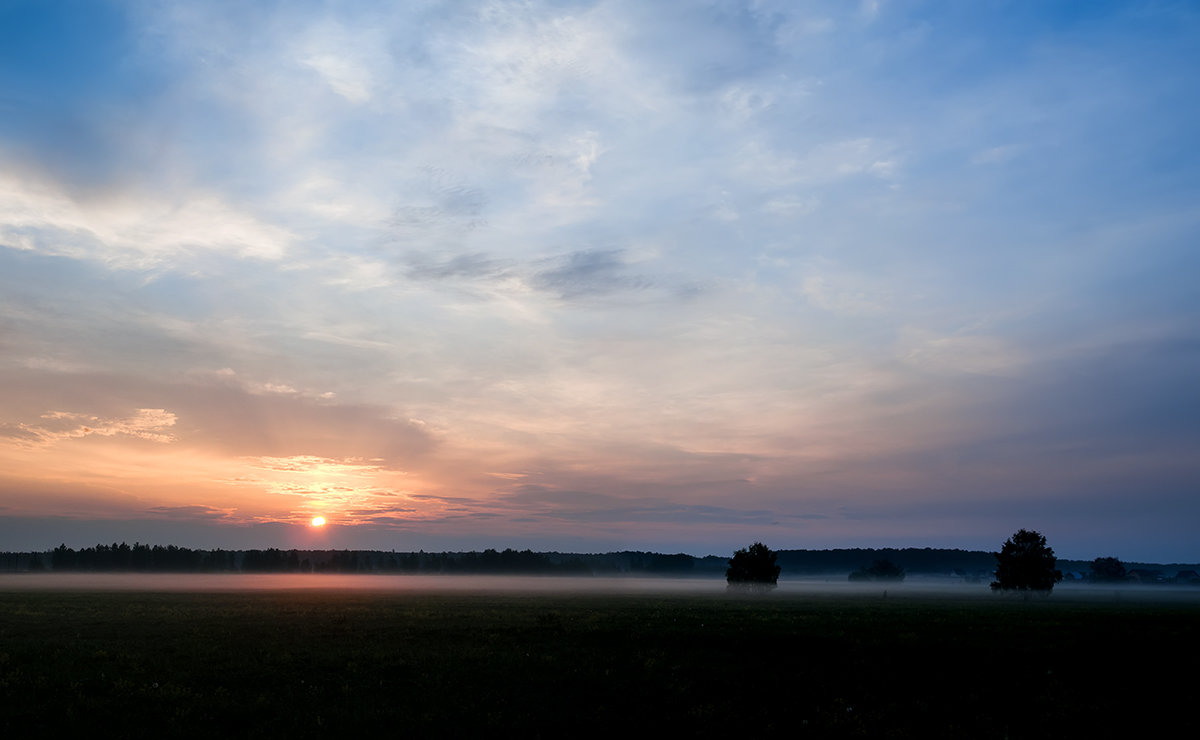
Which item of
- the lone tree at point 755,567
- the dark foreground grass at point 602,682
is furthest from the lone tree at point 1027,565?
the dark foreground grass at point 602,682

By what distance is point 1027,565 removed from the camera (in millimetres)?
99938

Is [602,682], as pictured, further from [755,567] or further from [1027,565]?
[755,567]

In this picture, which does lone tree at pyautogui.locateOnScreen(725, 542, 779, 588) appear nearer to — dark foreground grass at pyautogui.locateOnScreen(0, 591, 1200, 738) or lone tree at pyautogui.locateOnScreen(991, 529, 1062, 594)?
lone tree at pyautogui.locateOnScreen(991, 529, 1062, 594)

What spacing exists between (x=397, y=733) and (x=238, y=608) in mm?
50129

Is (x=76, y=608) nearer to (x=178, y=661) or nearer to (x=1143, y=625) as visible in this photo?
(x=178, y=661)

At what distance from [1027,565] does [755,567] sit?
41.2 m

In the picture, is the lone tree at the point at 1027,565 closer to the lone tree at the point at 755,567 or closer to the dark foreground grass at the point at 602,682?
the lone tree at the point at 755,567

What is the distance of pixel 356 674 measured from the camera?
2933 centimetres

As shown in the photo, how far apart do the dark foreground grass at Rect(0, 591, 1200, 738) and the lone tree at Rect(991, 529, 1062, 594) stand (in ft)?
211

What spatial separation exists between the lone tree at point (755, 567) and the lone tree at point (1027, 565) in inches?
1369

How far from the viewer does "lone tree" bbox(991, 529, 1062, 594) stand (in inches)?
3893

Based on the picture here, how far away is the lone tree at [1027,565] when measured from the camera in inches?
3893

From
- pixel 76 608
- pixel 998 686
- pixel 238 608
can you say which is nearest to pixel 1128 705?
pixel 998 686

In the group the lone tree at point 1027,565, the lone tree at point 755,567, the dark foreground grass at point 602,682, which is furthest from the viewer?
the lone tree at point 755,567
